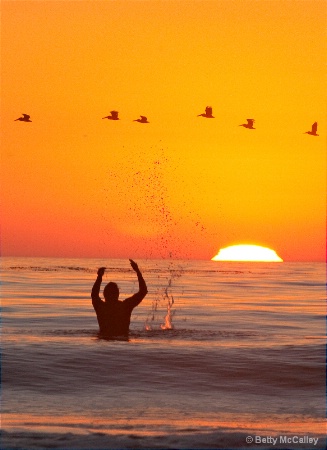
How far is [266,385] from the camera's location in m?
17.6

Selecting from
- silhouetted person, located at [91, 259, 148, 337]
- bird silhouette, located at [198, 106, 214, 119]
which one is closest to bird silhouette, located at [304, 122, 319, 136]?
bird silhouette, located at [198, 106, 214, 119]

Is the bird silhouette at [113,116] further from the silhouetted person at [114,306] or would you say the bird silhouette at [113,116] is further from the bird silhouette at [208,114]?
the silhouetted person at [114,306]

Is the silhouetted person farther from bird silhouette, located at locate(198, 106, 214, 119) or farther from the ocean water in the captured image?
bird silhouette, located at locate(198, 106, 214, 119)

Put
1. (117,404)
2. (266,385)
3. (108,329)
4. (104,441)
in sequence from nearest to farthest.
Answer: (104,441) < (117,404) < (266,385) < (108,329)

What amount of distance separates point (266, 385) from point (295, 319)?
14268mm

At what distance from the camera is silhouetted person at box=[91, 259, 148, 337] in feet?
61.2

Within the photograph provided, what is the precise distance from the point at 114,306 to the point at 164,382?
253 cm

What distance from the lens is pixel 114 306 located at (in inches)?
755

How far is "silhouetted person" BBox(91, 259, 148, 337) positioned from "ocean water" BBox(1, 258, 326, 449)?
61cm

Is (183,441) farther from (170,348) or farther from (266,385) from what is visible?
(170,348)

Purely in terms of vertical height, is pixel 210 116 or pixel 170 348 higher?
pixel 210 116

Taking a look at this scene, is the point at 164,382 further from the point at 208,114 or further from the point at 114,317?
the point at 208,114

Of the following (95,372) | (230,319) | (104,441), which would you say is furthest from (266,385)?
(230,319)

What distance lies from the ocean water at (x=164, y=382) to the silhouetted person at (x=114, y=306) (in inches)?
24.2
